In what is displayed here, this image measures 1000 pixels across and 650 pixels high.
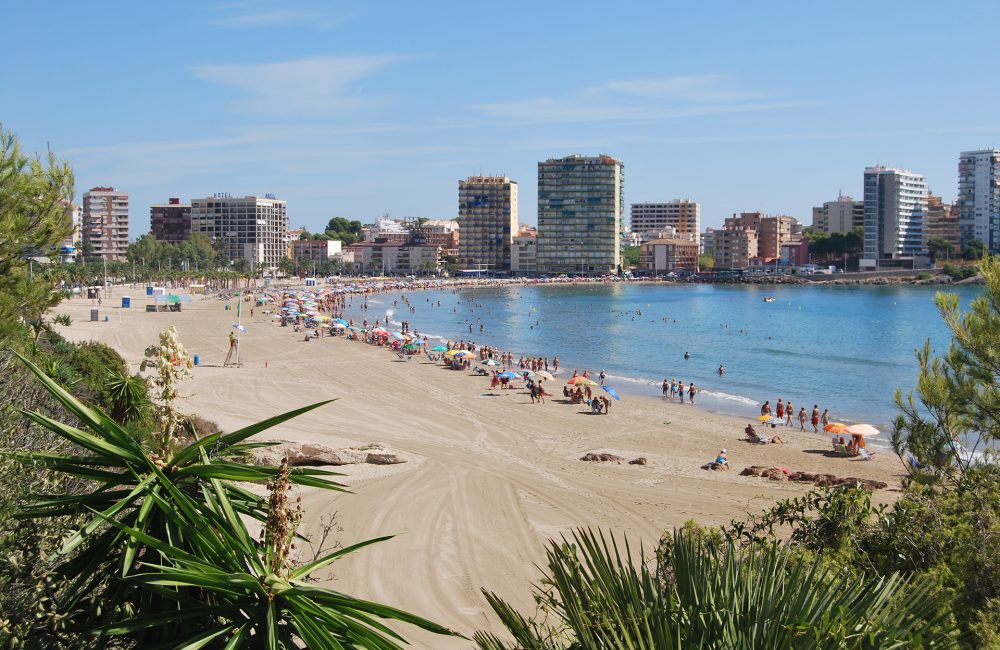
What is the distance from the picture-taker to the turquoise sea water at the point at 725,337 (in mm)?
34344

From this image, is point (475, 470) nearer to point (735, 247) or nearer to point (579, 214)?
point (579, 214)

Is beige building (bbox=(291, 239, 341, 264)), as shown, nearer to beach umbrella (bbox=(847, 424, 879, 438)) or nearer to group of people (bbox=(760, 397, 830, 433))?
group of people (bbox=(760, 397, 830, 433))

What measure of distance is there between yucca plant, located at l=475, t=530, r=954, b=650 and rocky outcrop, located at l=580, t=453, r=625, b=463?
15.0 m

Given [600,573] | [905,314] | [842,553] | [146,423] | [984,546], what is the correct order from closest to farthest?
1. [600,573]
2. [984,546]
3. [842,553]
4. [146,423]
5. [905,314]

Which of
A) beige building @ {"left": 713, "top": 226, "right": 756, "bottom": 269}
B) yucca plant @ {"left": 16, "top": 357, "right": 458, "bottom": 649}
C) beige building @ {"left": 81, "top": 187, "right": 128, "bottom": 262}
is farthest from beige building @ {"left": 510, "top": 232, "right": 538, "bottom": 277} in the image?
yucca plant @ {"left": 16, "top": 357, "right": 458, "bottom": 649}

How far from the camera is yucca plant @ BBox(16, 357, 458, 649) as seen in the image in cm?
323

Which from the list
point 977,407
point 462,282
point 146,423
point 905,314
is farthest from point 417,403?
point 462,282

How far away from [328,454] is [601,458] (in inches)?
232

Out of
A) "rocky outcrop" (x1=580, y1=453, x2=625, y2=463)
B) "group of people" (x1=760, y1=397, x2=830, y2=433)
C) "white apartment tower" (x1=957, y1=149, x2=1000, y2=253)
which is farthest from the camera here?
"white apartment tower" (x1=957, y1=149, x2=1000, y2=253)

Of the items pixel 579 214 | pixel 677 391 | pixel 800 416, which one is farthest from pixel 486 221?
pixel 800 416

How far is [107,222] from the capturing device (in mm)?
141500

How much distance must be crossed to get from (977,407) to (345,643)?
8.29 metres

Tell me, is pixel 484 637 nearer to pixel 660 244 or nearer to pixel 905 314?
pixel 905 314

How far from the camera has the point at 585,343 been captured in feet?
170
